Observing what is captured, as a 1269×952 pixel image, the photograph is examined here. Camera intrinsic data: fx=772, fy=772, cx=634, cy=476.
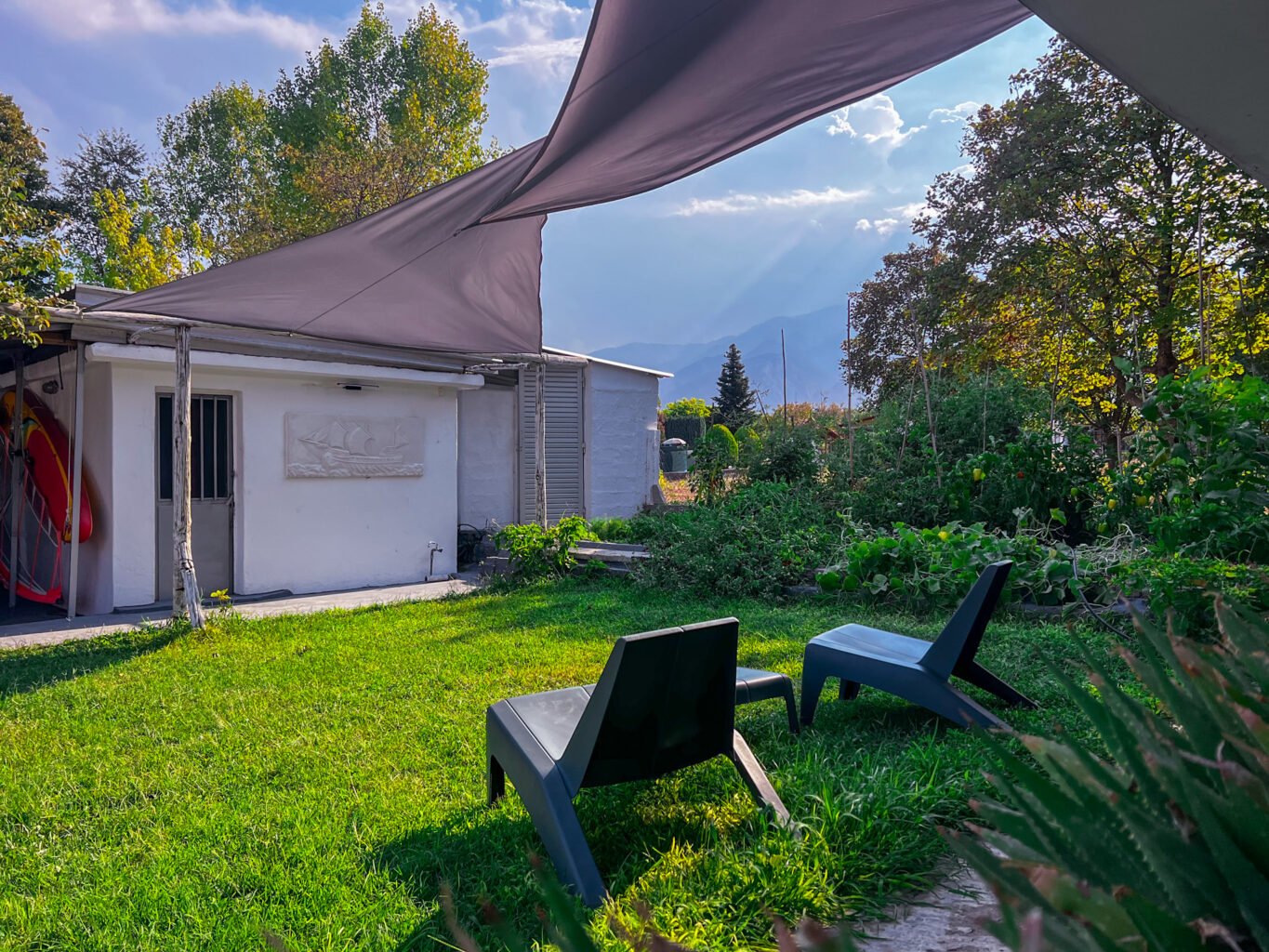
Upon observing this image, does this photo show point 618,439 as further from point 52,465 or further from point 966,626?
point 966,626

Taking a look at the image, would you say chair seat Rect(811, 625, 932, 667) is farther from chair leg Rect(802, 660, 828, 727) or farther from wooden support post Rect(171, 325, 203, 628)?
wooden support post Rect(171, 325, 203, 628)

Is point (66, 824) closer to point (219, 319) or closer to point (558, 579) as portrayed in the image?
point (219, 319)

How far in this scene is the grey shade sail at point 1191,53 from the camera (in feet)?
5.76

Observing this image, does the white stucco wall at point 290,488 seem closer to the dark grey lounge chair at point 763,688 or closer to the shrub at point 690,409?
the dark grey lounge chair at point 763,688

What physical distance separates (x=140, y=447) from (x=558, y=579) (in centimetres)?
473

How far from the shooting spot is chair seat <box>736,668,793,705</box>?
3572mm

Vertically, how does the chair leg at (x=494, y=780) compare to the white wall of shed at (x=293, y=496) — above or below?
below

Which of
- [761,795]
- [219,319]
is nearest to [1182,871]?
[761,795]

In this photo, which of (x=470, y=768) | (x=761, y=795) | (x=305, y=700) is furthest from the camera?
(x=305, y=700)

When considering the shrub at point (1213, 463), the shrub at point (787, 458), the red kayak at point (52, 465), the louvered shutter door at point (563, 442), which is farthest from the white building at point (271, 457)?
the shrub at point (1213, 463)

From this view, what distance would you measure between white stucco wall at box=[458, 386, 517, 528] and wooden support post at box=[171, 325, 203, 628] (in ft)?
18.0

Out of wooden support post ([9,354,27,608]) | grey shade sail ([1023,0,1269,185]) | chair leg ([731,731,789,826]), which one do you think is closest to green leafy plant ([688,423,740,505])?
chair leg ([731,731,789,826])

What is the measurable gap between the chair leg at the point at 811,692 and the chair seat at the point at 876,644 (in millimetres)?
161

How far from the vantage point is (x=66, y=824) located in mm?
3256
